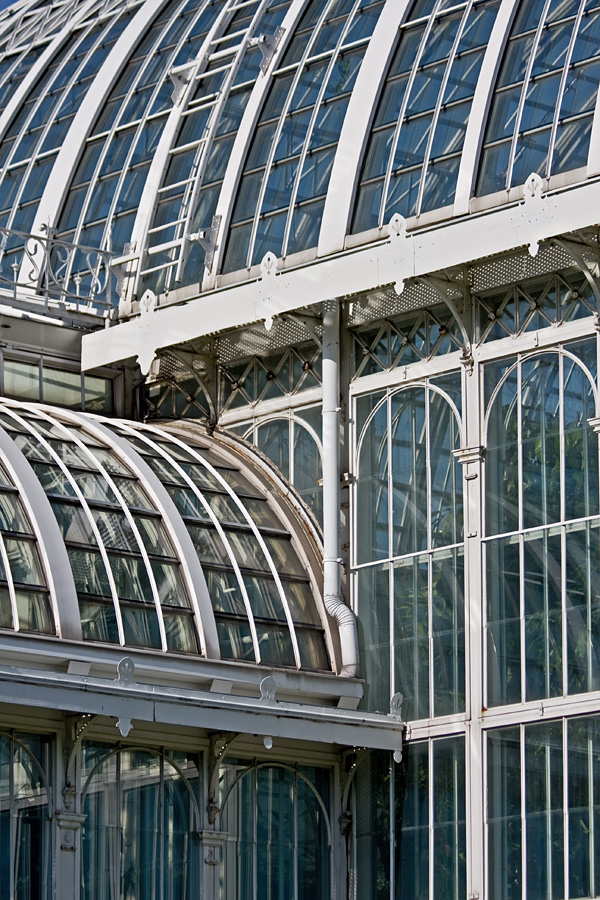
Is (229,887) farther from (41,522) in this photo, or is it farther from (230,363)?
(230,363)

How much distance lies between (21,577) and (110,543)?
6.59ft

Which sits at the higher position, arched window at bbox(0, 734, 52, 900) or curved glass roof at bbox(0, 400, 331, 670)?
curved glass roof at bbox(0, 400, 331, 670)

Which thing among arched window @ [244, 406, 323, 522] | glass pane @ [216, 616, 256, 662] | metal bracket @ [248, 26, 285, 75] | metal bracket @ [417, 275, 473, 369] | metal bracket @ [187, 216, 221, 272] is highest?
metal bracket @ [248, 26, 285, 75]

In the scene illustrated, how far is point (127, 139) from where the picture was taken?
43.6 m

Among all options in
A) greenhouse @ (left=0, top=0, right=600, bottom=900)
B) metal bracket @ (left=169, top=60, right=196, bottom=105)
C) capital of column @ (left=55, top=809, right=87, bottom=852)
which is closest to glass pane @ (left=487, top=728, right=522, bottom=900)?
greenhouse @ (left=0, top=0, right=600, bottom=900)

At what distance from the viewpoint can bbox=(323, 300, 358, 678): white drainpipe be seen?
3541cm

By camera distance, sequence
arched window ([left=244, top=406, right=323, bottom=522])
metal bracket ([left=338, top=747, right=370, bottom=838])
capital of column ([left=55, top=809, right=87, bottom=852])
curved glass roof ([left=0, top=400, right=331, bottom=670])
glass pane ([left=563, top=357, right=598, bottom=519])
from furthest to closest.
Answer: arched window ([left=244, top=406, right=323, bottom=522]) → metal bracket ([left=338, top=747, right=370, bottom=838]) → curved glass roof ([left=0, top=400, right=331, bottom=670]) → glass pane ([left=563, top=357, right=598, bottom=519]) → capital of column ([left=55, top=809, right=87, bottom=852])

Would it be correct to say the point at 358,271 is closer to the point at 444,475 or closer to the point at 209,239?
the point at 444,475

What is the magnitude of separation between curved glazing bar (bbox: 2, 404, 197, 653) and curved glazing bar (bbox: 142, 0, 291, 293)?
5.24 meters

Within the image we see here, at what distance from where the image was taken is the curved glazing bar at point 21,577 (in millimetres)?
32469

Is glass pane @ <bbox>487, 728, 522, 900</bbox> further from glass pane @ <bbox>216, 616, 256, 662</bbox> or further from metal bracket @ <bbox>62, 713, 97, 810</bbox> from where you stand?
metal bracket @ <bbox>62, 713, 97, 810</bbox>

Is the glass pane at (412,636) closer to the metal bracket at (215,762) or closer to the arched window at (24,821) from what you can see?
the metal bracket at (215,762)

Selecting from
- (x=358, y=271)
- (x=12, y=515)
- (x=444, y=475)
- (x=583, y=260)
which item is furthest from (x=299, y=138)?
(x=12, y=515)

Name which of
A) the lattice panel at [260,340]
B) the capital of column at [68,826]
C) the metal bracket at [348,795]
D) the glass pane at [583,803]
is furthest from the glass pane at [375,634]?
the capital of column at [68,826]
